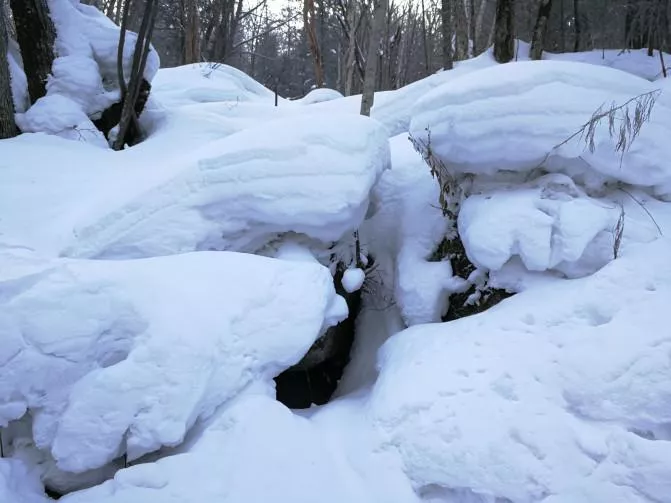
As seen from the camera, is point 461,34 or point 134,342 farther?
point 461,34

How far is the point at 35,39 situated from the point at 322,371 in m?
4.25

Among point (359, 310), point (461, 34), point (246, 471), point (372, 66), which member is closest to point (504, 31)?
point (461, 34)

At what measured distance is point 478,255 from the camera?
10.9 feet

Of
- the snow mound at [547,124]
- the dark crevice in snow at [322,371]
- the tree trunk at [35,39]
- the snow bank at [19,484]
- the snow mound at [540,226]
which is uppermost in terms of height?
the tree trunk at [35,39]

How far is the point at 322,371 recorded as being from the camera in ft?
13.2

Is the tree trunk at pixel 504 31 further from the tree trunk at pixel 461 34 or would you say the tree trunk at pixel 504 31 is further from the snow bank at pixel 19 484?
the snow bank at pixel 19 484

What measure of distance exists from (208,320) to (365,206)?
1.58 m

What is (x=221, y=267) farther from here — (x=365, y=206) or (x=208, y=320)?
(x=365, y=206)

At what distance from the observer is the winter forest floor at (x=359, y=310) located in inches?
91.9

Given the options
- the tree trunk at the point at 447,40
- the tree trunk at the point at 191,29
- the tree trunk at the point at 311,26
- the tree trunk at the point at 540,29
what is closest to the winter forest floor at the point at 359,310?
the tree trunk at the point at 447,40

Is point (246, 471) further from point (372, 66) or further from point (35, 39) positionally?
point (372, 66)

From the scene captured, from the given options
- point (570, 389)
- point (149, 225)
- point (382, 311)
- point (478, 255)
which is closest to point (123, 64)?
point (149, 225)

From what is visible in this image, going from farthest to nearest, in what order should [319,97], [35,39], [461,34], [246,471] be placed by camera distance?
1. [461,34]
2. [319,97]
3. [35,39]
4. [246,471]

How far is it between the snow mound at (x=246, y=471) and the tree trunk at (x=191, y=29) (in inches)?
383
